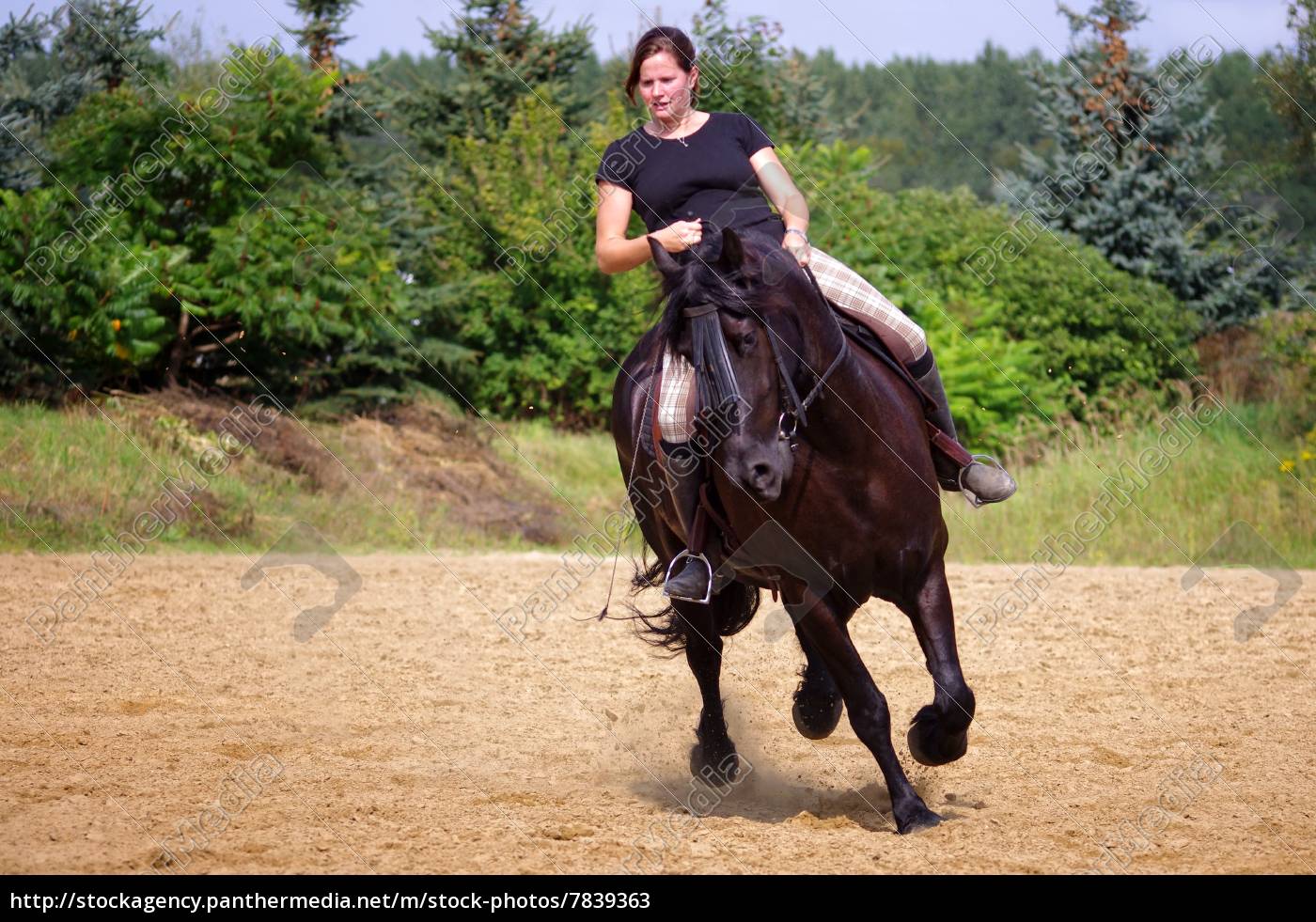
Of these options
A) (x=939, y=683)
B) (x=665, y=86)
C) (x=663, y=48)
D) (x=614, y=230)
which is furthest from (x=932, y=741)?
(x=663, y=48)

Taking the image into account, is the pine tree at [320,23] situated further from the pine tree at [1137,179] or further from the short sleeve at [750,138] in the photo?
the short sleeve at [750,138]

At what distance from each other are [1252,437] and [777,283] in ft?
46.5

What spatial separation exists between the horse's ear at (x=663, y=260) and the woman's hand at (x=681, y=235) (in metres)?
0.17

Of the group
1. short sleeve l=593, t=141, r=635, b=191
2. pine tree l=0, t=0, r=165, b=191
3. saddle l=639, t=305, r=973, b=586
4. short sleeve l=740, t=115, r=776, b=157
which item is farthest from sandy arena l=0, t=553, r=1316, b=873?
pine tree l=0, t=0, r=165, b=191

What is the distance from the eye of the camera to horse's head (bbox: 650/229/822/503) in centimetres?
471

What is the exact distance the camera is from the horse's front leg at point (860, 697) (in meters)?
5.44

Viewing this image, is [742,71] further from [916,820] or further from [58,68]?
[916,820]

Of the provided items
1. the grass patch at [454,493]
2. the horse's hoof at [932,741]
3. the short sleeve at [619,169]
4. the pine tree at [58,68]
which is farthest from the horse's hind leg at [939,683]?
the pine tree at [58,68]

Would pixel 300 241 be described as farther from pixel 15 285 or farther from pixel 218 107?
pixel 15 285

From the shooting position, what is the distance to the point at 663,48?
589 cm

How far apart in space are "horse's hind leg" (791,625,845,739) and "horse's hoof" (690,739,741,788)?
0.49m

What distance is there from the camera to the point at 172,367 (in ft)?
57.8

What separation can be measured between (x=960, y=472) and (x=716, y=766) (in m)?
2.03
